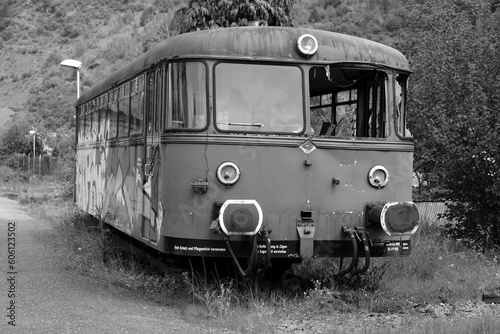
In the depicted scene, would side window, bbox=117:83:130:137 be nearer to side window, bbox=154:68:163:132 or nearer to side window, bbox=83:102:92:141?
side window, bbox=154:68:163:132

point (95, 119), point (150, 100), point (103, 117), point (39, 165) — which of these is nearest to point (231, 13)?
point (95, 119)

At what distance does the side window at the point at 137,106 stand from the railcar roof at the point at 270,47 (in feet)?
2.86

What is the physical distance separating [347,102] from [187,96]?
2.23m

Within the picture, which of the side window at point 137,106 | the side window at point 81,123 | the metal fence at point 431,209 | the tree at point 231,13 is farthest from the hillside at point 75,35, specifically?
the side window at point 137,106

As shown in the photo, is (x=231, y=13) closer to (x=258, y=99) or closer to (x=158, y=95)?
(x=158, y=95)

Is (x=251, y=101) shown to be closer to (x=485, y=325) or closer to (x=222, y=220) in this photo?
(x=222, y=220)

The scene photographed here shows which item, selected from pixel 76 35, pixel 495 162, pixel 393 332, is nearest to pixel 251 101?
pixel 393 332

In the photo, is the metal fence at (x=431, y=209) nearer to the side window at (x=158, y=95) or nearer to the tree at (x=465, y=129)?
the tree at (x=465, y=129)

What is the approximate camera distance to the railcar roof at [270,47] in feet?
27.1

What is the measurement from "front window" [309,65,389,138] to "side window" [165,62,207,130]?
1.26 m

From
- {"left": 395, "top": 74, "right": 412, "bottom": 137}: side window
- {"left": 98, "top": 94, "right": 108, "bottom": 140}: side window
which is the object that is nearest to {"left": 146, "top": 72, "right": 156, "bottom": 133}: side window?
{"left": 395, "top": 74, "right": 412, "bottom": 137}: side window

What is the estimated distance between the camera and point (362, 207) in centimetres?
847

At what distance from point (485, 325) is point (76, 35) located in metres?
73.1

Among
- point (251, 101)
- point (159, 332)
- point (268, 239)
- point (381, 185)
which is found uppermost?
point (251, 101)
